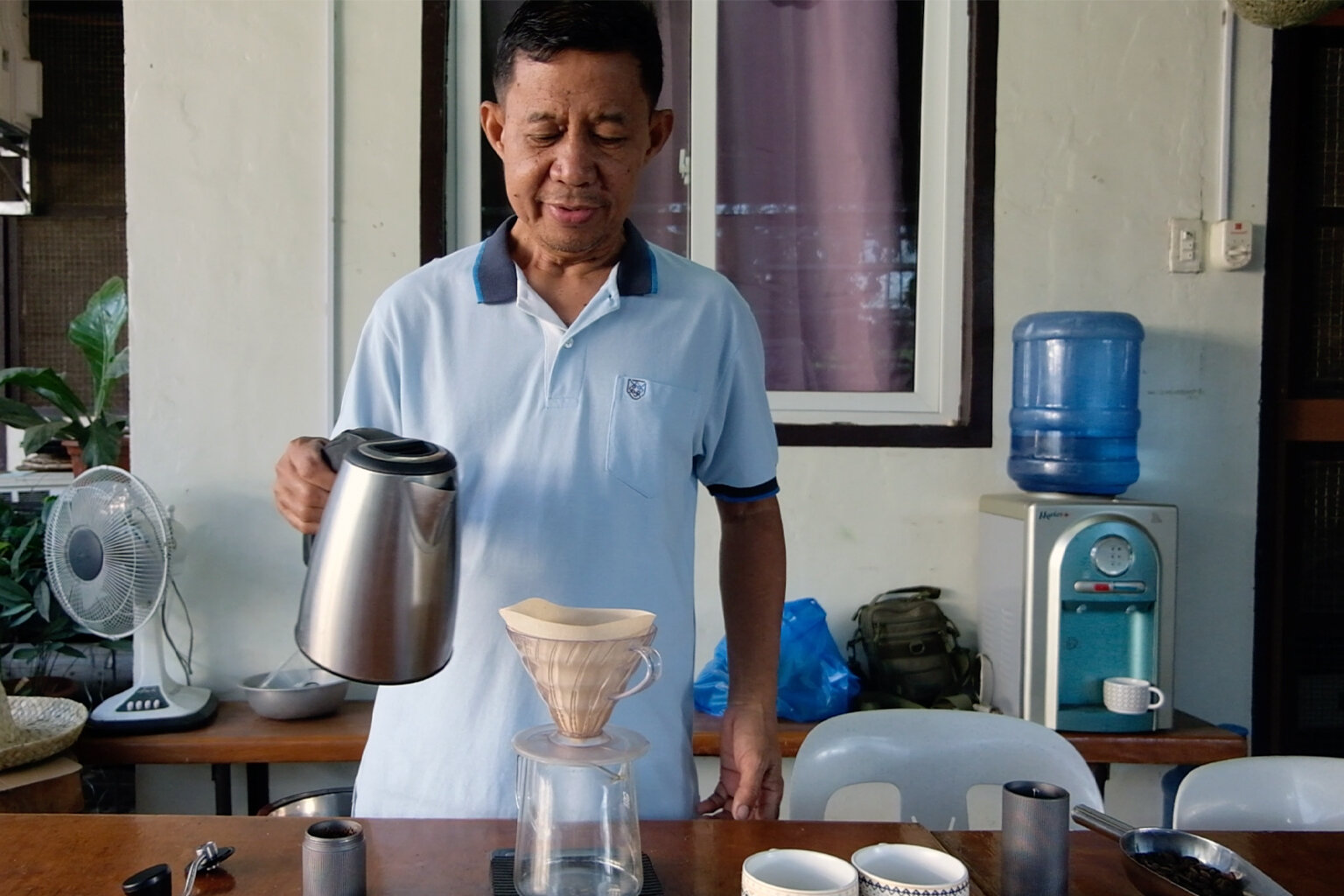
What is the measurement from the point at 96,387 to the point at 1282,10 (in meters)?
3.44

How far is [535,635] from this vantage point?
1.10 metres

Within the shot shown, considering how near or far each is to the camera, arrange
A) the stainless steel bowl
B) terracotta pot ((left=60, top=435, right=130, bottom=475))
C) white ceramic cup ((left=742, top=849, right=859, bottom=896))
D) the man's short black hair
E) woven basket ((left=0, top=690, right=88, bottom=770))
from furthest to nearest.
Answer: terracotta pot ((left=60, top=435, right=130, bottom=475))
the stainless steel bowl
woven basket ((left=0, top=690, right=88, bottom=770))
the man's short black hair
white ceramic cup ((left=742, top=849, right=859, bottom=896))

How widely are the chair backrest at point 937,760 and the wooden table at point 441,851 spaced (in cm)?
26

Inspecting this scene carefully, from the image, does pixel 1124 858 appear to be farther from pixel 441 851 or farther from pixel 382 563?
pixel 382 563

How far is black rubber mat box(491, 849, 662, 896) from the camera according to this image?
1.15m

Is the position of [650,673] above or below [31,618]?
above

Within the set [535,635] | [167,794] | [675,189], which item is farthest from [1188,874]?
[167,794]

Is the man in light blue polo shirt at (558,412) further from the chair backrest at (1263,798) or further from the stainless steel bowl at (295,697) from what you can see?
the stainless steel bowl at (295,697)

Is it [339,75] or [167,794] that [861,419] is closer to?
[339,75]

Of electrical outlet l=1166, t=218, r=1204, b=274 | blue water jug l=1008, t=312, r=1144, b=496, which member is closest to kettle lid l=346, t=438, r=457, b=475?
blue water jug l=1008, t=312, r=1144, b=496

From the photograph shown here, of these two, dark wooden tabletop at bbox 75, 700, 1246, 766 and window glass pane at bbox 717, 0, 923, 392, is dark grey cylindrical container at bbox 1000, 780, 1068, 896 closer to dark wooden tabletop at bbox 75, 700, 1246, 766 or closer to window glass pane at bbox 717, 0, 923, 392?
dark wooden tabletop at bbox 75, 700, 1246, 766

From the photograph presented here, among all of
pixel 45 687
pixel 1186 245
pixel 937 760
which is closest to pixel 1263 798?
pixel 937 760

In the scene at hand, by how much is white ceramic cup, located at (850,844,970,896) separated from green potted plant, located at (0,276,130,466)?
8.65 ft

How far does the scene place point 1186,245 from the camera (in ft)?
9.82
